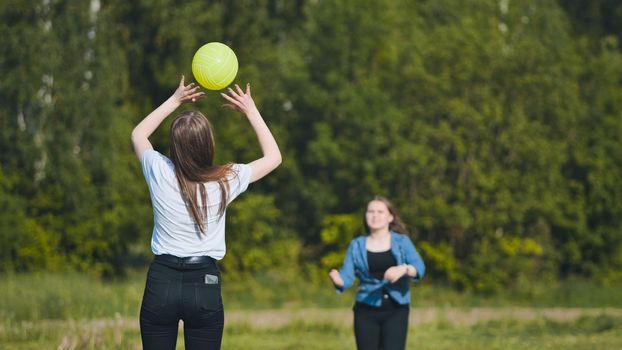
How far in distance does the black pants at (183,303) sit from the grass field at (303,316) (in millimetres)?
5722

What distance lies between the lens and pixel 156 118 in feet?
15.4

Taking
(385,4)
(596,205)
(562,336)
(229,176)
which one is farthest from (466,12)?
(229,176)

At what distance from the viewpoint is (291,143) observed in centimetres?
2067

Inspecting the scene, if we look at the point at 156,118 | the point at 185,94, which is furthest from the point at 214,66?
the point at 156,118

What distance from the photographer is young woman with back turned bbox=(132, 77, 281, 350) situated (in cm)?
436

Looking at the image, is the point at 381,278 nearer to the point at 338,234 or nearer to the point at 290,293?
the point at 290,293

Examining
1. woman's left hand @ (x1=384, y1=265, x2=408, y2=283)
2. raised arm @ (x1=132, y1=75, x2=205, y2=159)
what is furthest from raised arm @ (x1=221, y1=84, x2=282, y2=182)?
woman's left hand @ (x1=384, y1=265, x2=408, y2=283)

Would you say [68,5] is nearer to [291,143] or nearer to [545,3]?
[291,143]

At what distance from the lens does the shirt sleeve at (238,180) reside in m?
4.46

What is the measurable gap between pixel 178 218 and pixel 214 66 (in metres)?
1.06

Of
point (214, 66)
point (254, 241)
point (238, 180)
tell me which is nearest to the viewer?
point (238, 180)

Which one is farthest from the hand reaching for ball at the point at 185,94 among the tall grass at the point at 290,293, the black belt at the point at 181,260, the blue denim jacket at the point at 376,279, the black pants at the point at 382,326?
the tall grass at the point at 290,293

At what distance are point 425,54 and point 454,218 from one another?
3356 mm

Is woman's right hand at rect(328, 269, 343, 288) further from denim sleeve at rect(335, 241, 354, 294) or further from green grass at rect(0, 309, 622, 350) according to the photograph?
green grass at rect(0, 309, 622, 350)
